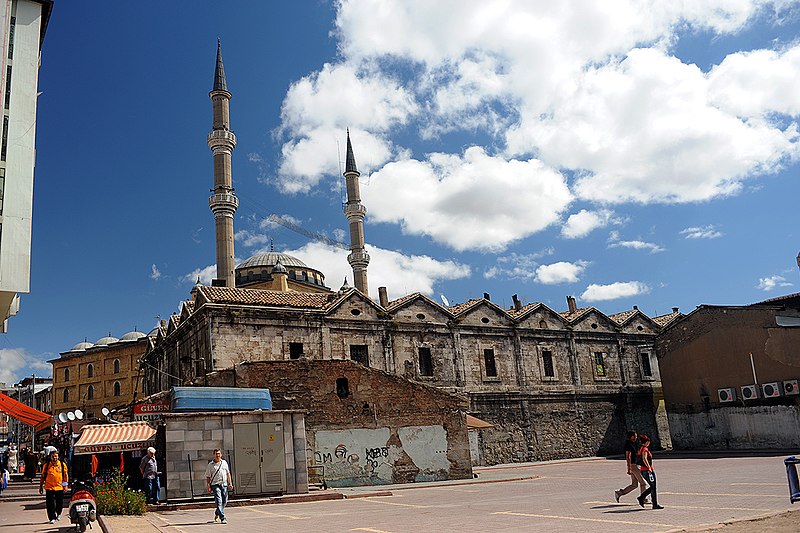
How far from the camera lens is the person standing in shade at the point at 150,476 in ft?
57.1

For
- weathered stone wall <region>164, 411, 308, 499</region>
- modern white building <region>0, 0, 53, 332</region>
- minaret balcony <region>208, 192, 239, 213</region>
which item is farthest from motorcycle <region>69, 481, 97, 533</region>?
minaret balcony <region>208, 192, 239, 213</region>

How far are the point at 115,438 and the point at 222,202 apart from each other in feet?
72.8

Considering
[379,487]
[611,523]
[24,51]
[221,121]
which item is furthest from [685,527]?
[221,121]

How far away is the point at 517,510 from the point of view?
44.1 feet

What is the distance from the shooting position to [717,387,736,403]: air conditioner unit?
34.0m

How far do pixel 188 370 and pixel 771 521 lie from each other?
25.7 m

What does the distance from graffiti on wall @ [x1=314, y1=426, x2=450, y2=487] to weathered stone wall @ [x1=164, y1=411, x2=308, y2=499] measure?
386 cm

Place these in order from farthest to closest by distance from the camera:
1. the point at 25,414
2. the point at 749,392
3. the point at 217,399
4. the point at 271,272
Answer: the point at 271,272
the point at 749,392
the point at 25,414
the point at 217,399

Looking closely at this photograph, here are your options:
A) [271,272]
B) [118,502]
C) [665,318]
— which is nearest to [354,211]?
[271,272]

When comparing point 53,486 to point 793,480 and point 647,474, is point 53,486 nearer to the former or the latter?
point 647,474

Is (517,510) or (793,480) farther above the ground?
(793,480)

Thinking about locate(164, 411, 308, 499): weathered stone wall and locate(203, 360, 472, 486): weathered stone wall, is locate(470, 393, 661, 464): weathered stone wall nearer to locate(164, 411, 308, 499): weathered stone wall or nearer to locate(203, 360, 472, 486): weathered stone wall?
locate(203, 360, 472, 486): weathered stone wall

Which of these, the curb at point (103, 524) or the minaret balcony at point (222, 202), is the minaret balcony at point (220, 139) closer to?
the minaret balcony at point (222, 202)

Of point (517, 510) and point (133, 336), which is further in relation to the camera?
point (133, 336)
